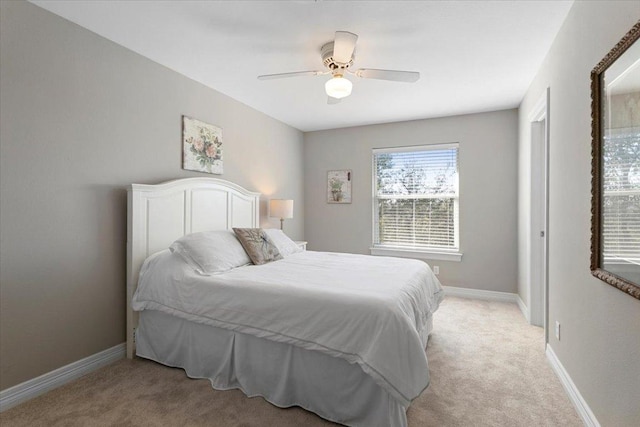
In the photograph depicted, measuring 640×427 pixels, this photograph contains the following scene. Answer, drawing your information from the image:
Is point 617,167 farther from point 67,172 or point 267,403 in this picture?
point 67,172

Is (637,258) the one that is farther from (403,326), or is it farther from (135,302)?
(135,302)

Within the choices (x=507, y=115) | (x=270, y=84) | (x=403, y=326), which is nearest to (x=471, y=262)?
(x=507, y=115)

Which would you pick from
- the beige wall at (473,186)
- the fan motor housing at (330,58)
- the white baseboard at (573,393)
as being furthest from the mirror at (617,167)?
the beige wall at (473,186)

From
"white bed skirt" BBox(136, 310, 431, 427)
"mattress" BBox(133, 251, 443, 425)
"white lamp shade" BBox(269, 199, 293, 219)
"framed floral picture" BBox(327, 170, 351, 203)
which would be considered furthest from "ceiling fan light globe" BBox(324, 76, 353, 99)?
"framed floral picture" BBox(327, 170, 351, 203)

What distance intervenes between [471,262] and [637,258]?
321 cm

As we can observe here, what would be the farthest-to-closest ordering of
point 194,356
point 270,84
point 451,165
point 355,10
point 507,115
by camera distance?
point 451,165
point 507,115
point 270,84
point 194,356
point 355,10

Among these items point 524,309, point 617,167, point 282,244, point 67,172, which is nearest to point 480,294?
point 524,309

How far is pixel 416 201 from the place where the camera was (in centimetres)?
473

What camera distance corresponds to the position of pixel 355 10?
2.09 m

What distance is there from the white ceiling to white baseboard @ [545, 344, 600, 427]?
7.99ft

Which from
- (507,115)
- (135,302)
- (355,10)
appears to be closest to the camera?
(355,10)

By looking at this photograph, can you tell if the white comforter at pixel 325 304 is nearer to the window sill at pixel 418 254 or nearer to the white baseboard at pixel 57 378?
the white baseboard at pixel 57 378

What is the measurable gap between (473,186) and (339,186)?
6.40 ft

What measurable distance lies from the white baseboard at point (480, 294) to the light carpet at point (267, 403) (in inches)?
59.1
